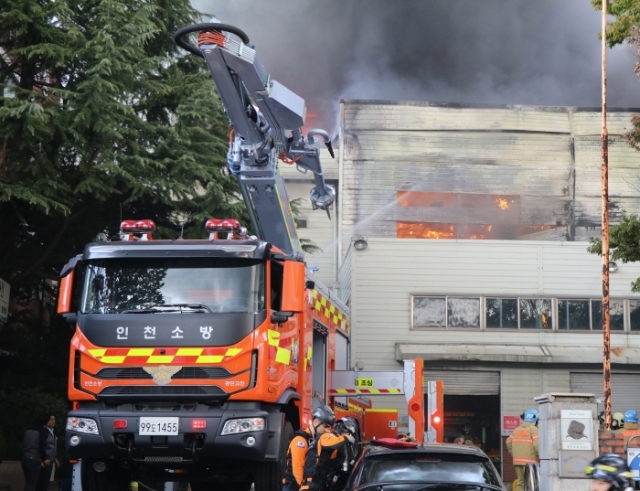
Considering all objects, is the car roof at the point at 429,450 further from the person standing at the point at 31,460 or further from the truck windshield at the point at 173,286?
the person standing at the point at 31,460

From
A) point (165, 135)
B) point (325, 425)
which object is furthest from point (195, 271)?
point (165, 135)

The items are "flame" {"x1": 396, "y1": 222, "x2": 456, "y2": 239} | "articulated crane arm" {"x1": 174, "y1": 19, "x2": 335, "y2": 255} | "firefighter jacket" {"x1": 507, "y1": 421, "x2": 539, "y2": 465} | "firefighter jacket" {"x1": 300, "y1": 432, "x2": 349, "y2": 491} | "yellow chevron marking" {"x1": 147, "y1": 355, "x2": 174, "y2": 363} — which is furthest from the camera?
"flame" {"x1": 396, "y1": 222, "x2": 456, "y2": 239}

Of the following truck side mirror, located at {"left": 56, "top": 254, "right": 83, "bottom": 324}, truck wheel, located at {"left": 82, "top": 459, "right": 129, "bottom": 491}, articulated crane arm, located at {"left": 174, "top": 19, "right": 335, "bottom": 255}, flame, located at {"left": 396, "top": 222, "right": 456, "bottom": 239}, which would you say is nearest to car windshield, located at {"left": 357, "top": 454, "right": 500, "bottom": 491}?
truck wheel, located at {"left": 82, "top": 459, "right": 129, "bottom": 491}

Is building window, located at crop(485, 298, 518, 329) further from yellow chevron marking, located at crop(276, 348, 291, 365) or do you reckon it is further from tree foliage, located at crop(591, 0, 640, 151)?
yellow chevron marking, located at crop(276, 348, 291, 365)

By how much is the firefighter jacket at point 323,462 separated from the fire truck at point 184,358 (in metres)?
0.88

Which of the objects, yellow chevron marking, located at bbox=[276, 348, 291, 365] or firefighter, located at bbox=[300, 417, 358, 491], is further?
yellow chevron marking, located at bbox=[276, 348, 291, 365]

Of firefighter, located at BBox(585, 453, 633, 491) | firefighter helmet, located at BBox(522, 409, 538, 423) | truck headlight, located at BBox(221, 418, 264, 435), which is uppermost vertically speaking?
firefighter, located at BBox(585, 453, 633, 491)

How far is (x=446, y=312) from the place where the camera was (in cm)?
3000

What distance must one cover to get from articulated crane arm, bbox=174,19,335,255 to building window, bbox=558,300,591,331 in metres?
17.1

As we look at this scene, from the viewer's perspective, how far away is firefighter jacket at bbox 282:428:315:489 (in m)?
9.49

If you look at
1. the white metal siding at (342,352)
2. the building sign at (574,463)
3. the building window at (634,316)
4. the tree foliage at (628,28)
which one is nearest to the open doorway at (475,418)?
the building window at (634,316)

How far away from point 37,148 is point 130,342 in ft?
20.1

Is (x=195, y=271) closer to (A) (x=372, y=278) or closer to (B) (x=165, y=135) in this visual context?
(B) (x=165, y=135)

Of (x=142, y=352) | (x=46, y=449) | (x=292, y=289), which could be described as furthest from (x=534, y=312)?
(x=142, y=352)
